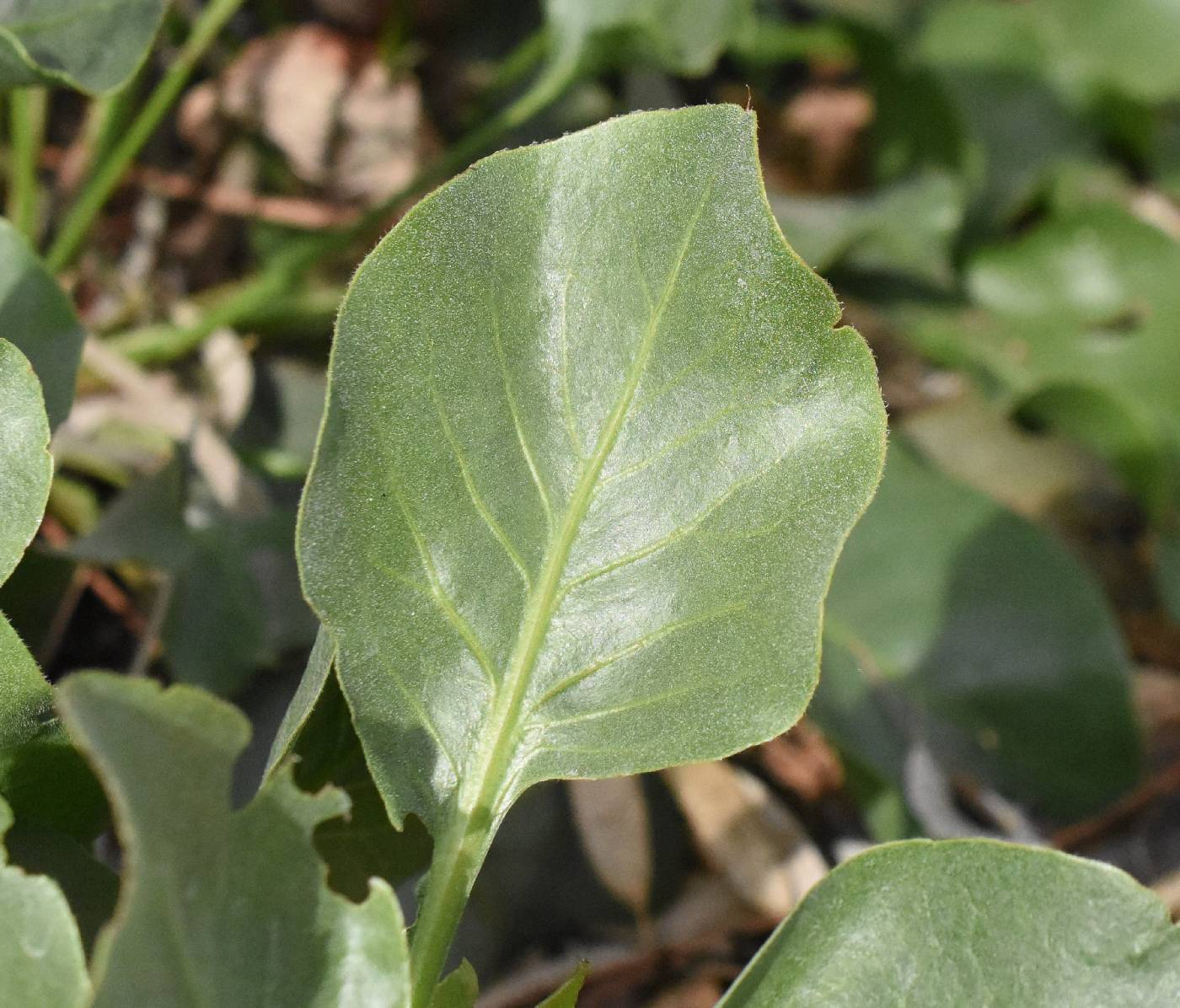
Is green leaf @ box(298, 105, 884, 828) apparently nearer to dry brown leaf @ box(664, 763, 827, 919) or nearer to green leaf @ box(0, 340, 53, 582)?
green leaf @ box(0, 340, 53, 582)

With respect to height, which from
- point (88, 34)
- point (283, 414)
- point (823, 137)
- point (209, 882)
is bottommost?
point (823, 137)

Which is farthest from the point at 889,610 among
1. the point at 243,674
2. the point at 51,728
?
the point at 51,728

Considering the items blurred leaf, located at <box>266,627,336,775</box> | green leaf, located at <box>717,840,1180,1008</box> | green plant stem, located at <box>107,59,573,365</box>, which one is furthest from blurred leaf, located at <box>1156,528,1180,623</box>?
blurred leaf, located at <box>266,627,336,775</box>

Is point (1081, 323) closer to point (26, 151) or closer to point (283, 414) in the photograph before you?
point (283, 414)

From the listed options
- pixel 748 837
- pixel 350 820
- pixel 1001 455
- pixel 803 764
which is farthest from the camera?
pixel 1001 455

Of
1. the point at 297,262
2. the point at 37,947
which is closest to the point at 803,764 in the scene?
the point at 297,262

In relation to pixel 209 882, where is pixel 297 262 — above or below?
below

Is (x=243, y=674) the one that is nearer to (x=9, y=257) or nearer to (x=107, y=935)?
(x=9, y=257)

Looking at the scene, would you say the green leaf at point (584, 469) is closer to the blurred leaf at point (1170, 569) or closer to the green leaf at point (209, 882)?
the green leaf at point (209, 882)
